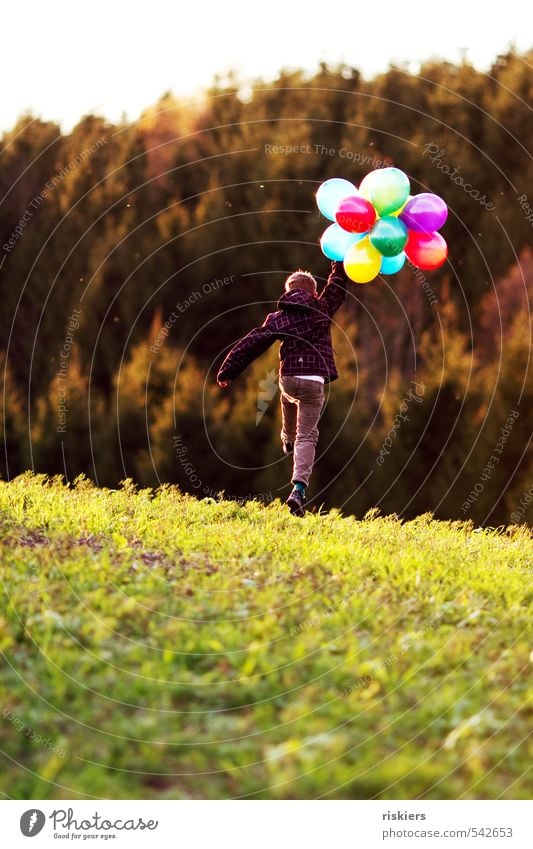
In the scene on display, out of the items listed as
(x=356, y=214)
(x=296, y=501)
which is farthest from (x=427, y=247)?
(x=296, y=501)

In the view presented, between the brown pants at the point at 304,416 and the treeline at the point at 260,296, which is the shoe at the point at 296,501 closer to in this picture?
the brown pants at the point at 304,416

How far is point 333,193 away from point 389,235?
0.72m

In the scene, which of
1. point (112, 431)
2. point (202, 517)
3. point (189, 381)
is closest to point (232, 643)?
point (202, 517)

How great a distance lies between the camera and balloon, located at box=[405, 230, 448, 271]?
9648 millimetres

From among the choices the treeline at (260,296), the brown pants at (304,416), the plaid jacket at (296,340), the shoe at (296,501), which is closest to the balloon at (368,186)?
the plaid jacket at (296,340)

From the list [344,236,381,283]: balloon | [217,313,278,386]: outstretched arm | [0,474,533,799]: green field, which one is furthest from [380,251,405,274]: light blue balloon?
[0,474,533,799]: green field

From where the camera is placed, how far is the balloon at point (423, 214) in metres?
9.53

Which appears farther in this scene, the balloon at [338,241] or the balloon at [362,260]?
the balloon at [338,241]

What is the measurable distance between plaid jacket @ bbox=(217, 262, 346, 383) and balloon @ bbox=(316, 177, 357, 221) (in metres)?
0.79

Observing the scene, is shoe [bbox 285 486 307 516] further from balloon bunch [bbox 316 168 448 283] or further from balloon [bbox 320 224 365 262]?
balloon [bbox 320 224 365 262]
